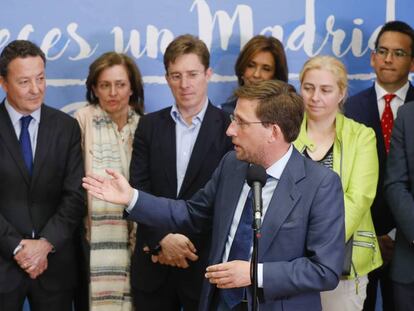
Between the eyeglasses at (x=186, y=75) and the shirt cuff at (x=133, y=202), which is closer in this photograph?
the shirt cuff at (x=133, y=202)

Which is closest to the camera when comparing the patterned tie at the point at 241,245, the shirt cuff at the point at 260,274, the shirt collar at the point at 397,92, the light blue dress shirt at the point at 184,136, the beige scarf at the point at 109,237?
the shirt cuff at the point at 260,274

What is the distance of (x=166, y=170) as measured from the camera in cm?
363

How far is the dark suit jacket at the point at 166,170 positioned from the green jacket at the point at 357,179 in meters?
0.43

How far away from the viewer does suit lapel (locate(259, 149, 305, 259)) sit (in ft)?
8.71

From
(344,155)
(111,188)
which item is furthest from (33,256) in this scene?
(344,155)

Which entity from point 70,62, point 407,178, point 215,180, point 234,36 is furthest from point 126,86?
point 407,178

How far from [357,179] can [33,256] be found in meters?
1.58

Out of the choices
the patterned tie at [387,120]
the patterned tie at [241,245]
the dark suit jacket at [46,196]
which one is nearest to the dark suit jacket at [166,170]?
the dark suit jacket at [46,196]

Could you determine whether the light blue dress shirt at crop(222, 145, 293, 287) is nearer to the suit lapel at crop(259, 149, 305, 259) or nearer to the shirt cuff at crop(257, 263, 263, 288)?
the suit lapel at crop(259, 149, 305, 259)

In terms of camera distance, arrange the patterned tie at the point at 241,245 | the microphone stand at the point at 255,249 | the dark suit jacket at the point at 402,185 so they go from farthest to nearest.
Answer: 1. the dark suit jacket at the point at 402,185
2. the patterned tie at the point at 241,245
3. the microphone stand at the point at 255,249

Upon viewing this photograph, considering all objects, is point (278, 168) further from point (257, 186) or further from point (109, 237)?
point (109, 237)

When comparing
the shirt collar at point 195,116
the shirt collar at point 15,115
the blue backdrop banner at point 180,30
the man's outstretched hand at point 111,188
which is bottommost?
the man's outstretched hand at point 111,188

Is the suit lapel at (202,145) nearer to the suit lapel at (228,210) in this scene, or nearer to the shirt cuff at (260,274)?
the suit lapel at (228,210)

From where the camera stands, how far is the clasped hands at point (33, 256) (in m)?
3.56
